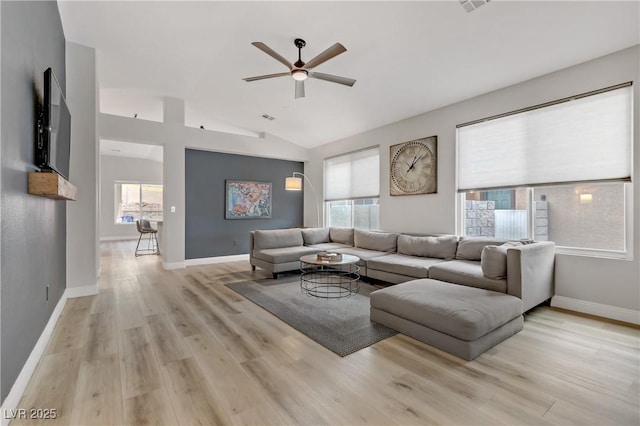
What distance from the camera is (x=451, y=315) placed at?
92.3 inches

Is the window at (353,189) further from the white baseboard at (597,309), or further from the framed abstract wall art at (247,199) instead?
the white baseboard at (597,309)

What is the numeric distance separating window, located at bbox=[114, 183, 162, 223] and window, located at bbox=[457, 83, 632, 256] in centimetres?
1142

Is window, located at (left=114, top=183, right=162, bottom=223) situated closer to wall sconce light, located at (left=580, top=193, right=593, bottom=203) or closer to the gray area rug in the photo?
the gray area rug

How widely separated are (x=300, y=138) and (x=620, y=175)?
5751mm

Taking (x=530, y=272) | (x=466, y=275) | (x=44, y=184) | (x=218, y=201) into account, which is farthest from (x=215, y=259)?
(x=530, y=272)

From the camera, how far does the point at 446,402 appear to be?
5.82ft

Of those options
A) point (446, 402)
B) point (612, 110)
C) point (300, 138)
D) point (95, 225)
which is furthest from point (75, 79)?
point (612, 110)

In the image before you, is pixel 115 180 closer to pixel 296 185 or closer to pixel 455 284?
pixel 296 185

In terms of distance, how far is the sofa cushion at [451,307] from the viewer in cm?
229

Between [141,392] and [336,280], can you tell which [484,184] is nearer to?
[336,280]

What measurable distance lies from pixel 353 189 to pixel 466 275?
11.8 feet

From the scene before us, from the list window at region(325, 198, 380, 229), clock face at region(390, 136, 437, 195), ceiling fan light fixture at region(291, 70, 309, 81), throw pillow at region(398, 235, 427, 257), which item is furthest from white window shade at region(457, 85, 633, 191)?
ceiling fan light fixture at region(291, 70, 309, 81)

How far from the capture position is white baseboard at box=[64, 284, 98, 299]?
396cm

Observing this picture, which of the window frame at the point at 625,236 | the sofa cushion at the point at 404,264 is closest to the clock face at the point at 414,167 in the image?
the sofa cushion at the point at 404,264
